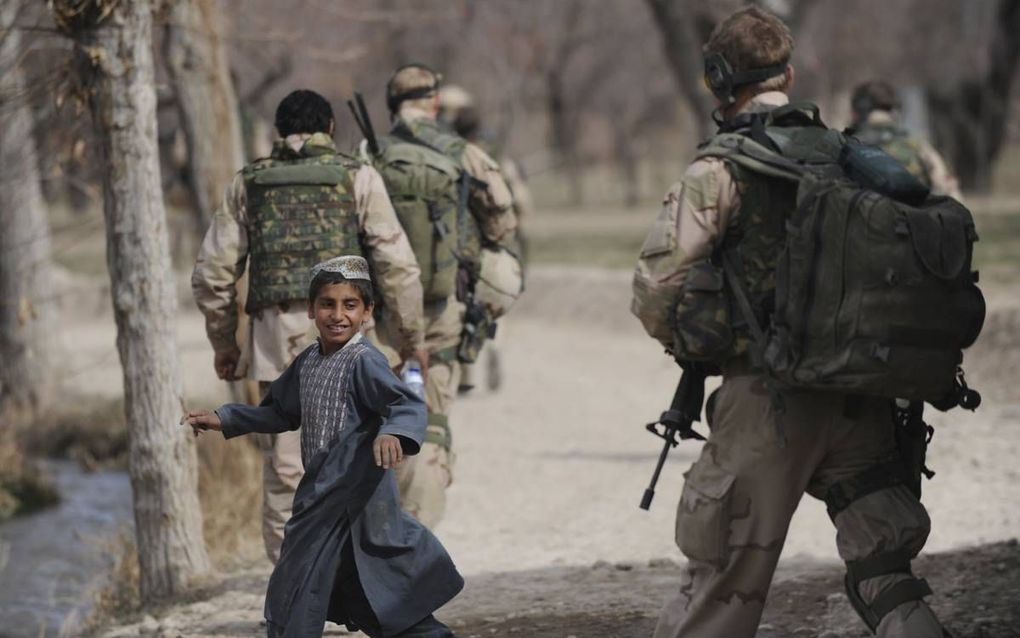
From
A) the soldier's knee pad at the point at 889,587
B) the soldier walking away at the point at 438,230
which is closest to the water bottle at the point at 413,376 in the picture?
the soldier walking away at the point at 438,230

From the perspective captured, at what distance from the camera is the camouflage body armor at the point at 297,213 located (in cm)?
601

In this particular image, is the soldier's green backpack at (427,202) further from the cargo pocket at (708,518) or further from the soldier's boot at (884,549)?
the soldier's boot at (884,549)

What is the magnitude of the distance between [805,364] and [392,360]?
8.53 feet

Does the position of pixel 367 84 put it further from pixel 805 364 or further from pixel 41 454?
pixel 805 364

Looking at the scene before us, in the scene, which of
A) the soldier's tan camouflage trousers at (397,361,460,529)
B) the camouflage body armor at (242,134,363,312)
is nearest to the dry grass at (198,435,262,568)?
the soldier's tan camouflage trousers at (397,361,460,529)

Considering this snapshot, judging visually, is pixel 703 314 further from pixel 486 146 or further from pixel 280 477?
pixel 486 146

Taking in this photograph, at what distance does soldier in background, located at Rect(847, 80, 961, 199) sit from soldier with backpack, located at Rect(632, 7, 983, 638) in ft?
17.5

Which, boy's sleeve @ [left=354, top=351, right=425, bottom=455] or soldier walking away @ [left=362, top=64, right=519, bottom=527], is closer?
boy's sleeve @ [left=354, top=351, right=425, bottom=455]

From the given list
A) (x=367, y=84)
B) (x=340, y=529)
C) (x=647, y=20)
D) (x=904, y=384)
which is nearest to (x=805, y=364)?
(x=904, y=384)

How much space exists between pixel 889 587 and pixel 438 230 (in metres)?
3.12

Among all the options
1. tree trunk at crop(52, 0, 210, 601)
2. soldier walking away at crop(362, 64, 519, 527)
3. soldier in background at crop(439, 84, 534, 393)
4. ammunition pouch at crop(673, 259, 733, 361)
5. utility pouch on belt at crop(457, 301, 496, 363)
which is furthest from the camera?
soldier in background at crop(439, 84, 534, 393)

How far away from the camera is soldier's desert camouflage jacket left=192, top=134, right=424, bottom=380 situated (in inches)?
240

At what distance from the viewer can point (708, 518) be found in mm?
4297

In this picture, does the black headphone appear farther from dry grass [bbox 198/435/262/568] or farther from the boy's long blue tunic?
dry grass [bbox 198/435/262/568]
